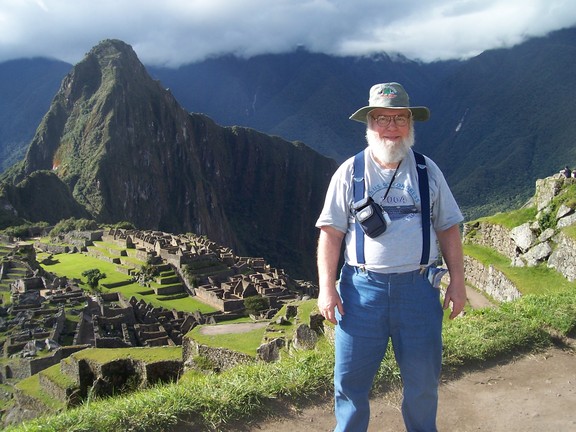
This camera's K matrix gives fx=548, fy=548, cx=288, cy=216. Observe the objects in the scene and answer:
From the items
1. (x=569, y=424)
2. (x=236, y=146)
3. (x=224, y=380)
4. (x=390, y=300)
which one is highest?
(x=236, y=146)

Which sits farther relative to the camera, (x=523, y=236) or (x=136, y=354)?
(x=523, y=236)

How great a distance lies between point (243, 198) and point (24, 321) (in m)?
156

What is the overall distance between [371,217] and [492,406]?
2.48m

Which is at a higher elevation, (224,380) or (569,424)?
(224,380)

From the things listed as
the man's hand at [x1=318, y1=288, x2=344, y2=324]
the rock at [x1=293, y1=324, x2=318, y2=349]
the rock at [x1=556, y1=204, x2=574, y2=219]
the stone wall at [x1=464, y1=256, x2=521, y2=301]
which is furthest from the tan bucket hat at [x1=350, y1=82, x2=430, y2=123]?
the rock at [x1=556, y1=204, x2=574, y2=219]

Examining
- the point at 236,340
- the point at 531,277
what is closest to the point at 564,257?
the point at 531,277

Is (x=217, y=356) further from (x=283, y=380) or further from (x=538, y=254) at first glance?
(x=538, y=254)

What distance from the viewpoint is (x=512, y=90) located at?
12344 cm

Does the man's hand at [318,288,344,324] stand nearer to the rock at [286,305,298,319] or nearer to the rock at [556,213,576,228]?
the rock at [286,305,298,319]

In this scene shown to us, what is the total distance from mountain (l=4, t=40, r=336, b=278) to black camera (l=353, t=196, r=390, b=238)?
101194mm

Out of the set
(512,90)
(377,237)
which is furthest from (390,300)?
(512,90)

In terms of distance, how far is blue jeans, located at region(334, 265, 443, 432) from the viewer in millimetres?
3766

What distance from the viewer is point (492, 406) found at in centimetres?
493

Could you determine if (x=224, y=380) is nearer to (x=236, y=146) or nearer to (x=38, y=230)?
(x=38, y=230)
